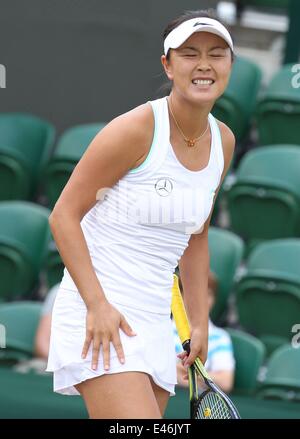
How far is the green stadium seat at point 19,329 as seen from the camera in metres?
4.98

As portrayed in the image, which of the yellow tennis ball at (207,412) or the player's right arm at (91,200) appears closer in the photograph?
the player's right arm at (91,200)

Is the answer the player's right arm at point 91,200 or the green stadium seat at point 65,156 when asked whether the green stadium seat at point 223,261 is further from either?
the player's right arm at point 91,200

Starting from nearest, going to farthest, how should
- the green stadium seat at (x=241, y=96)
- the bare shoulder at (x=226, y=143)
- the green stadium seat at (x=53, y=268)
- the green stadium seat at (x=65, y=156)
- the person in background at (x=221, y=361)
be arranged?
the bare shoulder at (x=226, y=143), the person in background at (x=221, y=361), the green stadium seat at (x=53, y=268), the green stadium seat at (x=65, y=156), the green stadium seat at (x=241, y=96)

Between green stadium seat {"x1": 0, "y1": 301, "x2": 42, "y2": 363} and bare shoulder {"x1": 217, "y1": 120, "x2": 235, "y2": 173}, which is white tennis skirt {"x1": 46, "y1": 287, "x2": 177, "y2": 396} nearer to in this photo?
bare shoulder {"x1": 217, "y1": 120, "x2": 235, "y2": 173}

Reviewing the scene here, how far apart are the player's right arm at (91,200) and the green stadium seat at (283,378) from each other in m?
1.88

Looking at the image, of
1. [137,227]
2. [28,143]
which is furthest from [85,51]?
[137,227]

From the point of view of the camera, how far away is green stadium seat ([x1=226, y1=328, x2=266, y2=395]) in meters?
4.65

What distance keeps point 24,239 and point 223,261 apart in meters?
1.01

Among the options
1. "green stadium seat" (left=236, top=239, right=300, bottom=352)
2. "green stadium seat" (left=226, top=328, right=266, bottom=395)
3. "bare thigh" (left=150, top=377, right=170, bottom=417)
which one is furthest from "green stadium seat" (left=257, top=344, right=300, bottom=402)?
"bare thigh" (left=150, top=377, right=170, bottom=417)

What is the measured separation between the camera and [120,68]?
6.34 meters

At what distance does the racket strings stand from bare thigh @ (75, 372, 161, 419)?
17cm

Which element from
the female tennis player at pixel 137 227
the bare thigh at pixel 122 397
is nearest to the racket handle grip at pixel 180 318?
the female tennis player at pixel 137 227

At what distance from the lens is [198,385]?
3.01 meters

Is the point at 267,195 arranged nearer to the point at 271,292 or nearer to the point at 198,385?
the point at 271,292
